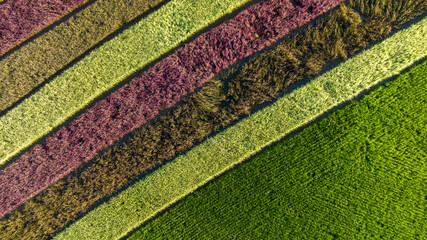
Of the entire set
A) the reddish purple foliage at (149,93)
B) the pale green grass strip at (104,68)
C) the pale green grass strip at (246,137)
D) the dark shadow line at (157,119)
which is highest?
the pale green grass strip at (104,68)

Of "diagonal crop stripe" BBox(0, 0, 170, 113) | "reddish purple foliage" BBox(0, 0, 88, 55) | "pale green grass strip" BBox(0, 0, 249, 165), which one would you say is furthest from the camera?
"reddish purple foliage" BBox(0, 0, 88, 55)

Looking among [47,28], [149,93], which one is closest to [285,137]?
[149,93]

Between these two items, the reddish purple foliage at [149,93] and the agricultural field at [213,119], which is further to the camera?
the reddish purple foliage at [149,93]

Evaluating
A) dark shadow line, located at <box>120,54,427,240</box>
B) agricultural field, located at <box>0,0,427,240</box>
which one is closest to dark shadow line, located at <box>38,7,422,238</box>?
agricultural field, located at <box>0,0,427,240</box>

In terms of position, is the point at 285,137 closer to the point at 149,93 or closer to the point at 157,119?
the point at 157,119

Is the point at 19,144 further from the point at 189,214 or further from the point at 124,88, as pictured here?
the point at 189,214

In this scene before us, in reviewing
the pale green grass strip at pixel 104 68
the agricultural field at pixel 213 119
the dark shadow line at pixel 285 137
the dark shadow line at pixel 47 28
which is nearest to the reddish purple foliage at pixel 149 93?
the agricultural field at pixel 213 119

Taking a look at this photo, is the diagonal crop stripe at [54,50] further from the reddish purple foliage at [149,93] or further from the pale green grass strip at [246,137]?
the pale green grass strip at [246,137]

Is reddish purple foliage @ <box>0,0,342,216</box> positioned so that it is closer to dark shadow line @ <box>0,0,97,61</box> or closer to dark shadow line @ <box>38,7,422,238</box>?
dark shadow line @ <box>38,7,422,238</box>
